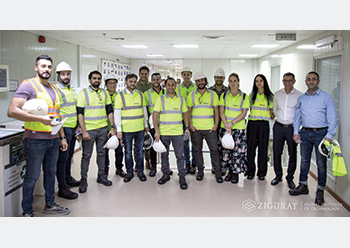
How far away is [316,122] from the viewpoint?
3.53 metres

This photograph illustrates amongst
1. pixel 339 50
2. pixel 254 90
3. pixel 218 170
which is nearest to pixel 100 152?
pixel 218 170

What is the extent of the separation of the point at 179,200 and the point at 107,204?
92 cm

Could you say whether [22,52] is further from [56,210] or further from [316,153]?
[316,153]

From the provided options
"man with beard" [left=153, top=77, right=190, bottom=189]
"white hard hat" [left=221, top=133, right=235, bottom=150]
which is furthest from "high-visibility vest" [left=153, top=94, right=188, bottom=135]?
"white hard hat" [left=221, top=133, right=235, bottom=150]

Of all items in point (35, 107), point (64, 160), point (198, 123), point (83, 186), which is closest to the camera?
point (35, 107)

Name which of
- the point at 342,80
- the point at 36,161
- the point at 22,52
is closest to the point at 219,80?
the point at 342,80

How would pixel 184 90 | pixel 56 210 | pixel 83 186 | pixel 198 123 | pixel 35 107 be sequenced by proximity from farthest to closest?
1. pixel 184 90
2. pixel 198 123
3. pixel 83 186
4. pixel 56 210
5. pixel 35 107

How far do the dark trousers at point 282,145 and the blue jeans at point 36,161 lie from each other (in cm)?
296

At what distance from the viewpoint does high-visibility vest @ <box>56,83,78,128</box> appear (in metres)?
3.61

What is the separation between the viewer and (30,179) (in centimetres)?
297

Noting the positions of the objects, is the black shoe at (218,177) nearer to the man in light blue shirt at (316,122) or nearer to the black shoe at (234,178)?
the black shoe at (234,178)

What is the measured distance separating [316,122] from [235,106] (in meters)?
1.09

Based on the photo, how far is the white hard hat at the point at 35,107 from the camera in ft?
8.85

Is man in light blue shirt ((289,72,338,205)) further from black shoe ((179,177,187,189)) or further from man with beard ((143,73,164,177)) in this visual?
man with beard ((143,73,164,177))
